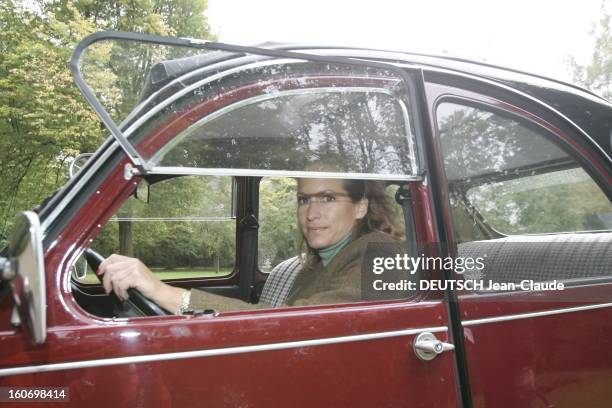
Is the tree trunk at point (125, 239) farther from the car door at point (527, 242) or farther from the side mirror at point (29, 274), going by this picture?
the car door at point (527, 242)

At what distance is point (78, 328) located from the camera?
1330 millimetres

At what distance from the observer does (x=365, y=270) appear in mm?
1834

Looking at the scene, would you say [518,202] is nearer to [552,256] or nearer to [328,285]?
[552,256]

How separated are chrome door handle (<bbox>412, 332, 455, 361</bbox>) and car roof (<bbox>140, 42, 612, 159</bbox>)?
106 centimetres

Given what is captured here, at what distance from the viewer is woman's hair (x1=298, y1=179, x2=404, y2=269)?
1.89m

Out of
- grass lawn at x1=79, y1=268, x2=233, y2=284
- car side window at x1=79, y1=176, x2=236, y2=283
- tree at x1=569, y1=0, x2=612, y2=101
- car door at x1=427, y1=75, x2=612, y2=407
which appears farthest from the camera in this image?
tree at x1=569, y1=0, x2=612, y2=101

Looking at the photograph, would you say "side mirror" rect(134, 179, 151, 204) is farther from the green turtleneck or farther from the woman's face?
the green turtleneck

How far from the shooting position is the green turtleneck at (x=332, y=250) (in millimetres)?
2032

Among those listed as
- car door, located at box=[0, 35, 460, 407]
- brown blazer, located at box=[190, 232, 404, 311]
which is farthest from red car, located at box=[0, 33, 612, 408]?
brown blazer, located at box=[190, 232, 404, 311]

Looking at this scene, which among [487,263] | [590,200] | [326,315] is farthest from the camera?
[590,200]

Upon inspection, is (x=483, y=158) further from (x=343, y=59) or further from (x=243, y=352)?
(x=243, y=352)

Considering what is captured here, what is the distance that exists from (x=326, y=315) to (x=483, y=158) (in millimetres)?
1040

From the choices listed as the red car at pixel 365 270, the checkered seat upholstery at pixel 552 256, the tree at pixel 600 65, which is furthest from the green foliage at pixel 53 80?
the tree at pixel 600 65

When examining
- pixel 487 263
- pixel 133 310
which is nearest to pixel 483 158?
pixel 487 263
